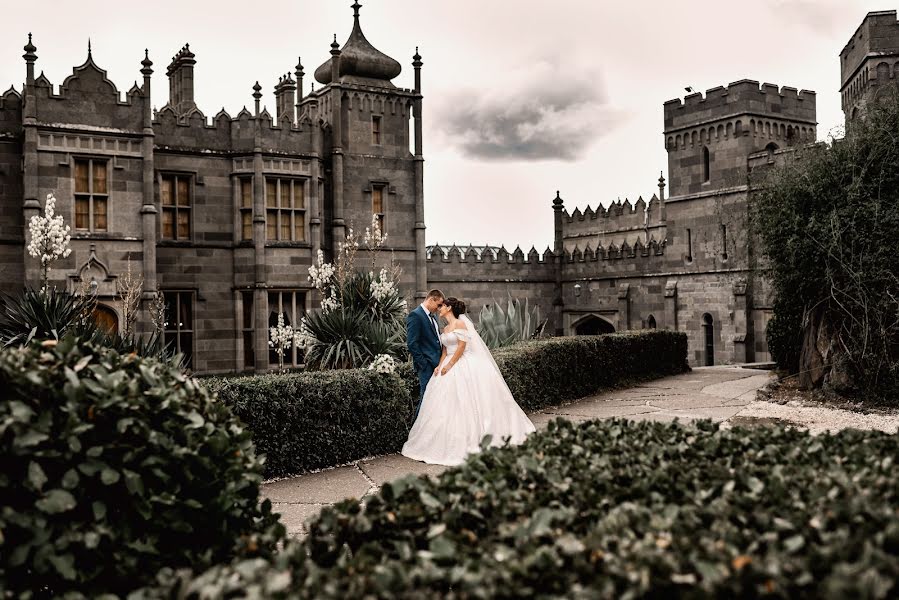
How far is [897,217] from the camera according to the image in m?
11.5

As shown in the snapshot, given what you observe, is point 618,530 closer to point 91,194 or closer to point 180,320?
point 91,194

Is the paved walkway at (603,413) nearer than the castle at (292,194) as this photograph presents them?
Yes

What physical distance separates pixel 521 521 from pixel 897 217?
1069cm

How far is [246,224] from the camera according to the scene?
20.8 m

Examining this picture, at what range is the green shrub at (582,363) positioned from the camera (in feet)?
39.7

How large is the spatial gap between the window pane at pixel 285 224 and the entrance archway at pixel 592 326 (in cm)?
1190

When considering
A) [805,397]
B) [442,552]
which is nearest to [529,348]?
[805,397]

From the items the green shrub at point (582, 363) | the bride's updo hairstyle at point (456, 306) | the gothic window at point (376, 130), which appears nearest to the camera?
the bride's updo hairstyle at point (456, 306)

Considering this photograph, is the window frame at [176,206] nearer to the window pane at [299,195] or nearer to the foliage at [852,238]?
the window pane at [299,195]

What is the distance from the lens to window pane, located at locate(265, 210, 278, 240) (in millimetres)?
20906

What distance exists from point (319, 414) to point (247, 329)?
42.3 feet

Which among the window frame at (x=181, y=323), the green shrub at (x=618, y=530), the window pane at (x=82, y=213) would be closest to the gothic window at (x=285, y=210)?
the window frame at (x=181, y=323)

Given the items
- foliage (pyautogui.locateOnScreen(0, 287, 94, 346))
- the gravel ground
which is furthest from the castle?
foliage (pyautogui.locateOnScreen(0, 287, 94, 346))

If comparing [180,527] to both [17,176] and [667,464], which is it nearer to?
[667,464]
